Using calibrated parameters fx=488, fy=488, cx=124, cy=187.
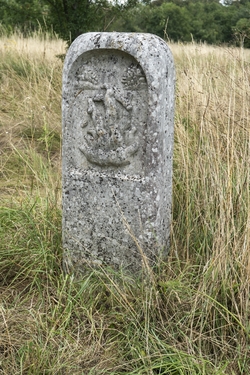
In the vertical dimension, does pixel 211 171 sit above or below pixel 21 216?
above

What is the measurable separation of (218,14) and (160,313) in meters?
30.3

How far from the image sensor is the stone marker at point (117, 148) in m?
2.21

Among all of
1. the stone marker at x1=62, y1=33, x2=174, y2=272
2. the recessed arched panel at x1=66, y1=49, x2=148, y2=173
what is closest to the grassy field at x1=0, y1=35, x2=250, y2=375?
the stone marker at x1=62, y1=33, x2=174, y2=272

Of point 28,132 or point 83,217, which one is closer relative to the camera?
point 83,217

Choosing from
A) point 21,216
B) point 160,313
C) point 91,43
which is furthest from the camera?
point 21,216

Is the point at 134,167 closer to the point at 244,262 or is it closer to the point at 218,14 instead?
the point at 244,262

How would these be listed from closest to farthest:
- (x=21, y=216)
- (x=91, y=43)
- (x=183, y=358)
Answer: (x=183, y=358) → (x=91, y=43) → (x=21, y=216)

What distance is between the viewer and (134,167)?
2.32 meters

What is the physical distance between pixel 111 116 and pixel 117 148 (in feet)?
0.51

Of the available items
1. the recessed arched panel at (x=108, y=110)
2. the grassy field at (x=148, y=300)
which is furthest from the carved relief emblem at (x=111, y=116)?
the grassy field at (x=148, y=300)

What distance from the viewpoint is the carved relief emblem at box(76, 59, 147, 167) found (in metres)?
2.26

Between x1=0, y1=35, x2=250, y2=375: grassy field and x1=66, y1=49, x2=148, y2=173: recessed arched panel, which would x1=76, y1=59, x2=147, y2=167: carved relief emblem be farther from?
x1=0, y1=35, x2=250, y2=375: grassy field

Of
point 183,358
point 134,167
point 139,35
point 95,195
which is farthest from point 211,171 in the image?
point 183,358

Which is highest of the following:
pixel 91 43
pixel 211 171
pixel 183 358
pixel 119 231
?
pixel 91 43
